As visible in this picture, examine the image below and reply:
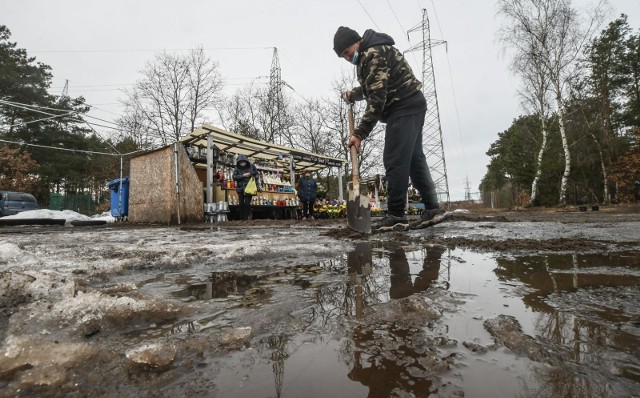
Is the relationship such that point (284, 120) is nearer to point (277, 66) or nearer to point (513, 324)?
point (277, 66)

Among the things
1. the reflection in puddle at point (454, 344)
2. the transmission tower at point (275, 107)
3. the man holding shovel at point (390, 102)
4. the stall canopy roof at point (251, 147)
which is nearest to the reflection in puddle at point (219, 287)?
the reflection in puddle at point (454, 344)

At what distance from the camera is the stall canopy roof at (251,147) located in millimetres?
9445

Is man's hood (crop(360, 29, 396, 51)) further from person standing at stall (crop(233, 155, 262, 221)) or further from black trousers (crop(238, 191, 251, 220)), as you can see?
black trousers (crop(238, 191, 251, 220))

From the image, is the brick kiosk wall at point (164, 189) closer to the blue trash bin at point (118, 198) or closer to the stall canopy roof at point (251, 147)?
the stall canopy roof at point (251, 147)

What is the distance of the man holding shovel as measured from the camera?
3.09 metres

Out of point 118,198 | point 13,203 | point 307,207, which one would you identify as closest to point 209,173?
point 307,207

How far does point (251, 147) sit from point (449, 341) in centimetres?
1138

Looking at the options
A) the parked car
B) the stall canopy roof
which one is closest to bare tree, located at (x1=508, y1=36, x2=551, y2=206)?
the stall canopy roof

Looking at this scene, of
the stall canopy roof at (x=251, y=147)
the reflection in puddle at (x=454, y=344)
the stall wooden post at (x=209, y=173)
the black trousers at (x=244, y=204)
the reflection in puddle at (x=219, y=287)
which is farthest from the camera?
the stall canopy roof at (x=251, y=147)

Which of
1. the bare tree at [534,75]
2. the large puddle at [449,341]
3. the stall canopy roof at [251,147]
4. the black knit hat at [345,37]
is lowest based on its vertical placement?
the large puddle at [449,341]

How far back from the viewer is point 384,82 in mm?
3057

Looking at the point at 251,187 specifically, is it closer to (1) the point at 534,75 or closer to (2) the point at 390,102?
(2) the point at 390,102

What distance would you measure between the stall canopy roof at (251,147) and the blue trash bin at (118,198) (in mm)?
2680

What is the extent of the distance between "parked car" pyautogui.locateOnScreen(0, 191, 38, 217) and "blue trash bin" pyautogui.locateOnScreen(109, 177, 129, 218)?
761cm
